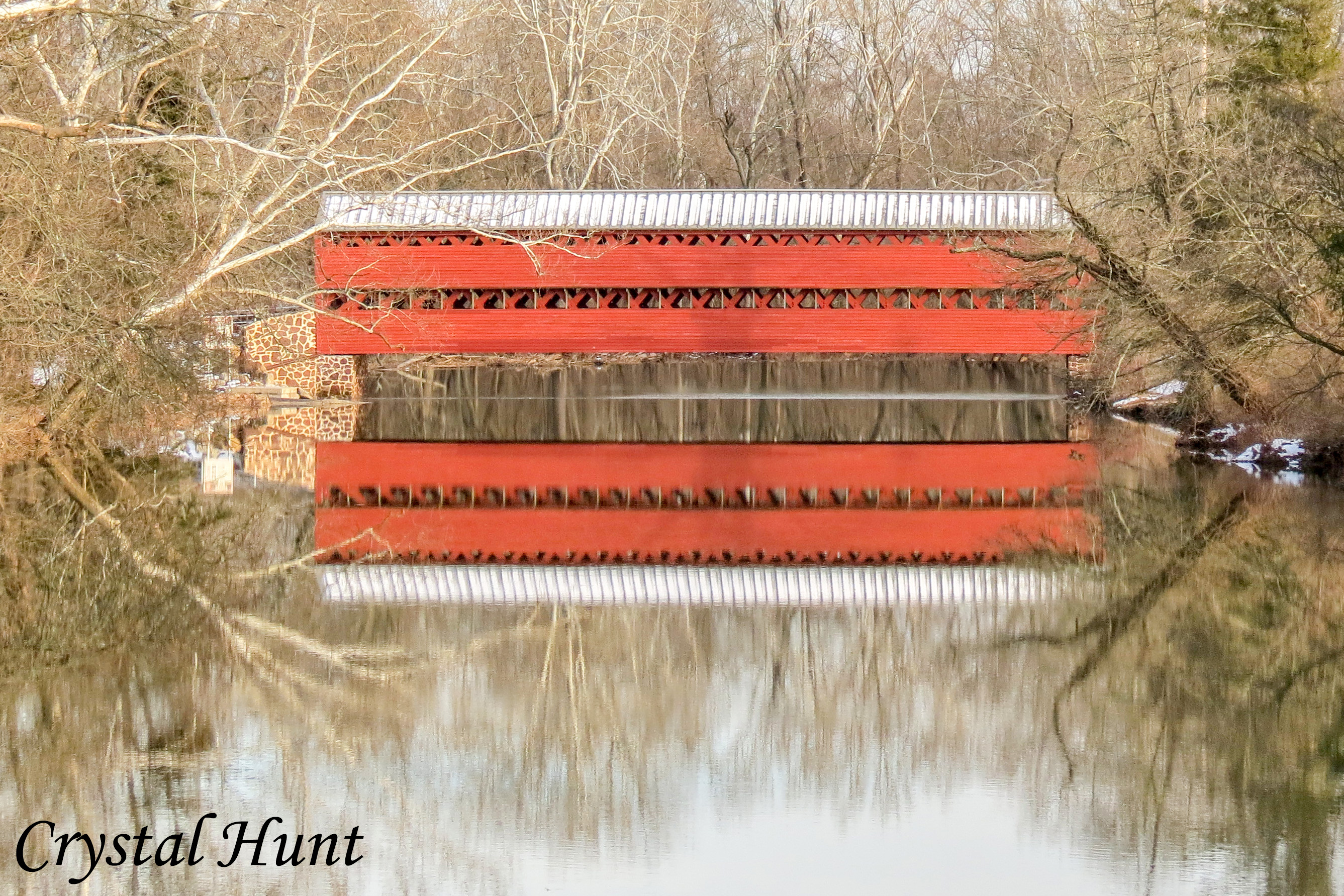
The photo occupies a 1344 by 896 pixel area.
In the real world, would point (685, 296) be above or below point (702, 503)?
above

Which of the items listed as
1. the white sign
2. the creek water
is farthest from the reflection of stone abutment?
the white sign

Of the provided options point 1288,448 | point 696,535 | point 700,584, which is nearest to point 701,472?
point 696,535

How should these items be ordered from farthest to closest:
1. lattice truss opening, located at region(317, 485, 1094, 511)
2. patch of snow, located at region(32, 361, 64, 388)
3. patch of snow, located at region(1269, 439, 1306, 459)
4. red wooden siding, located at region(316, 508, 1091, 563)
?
patch of snow, located at region(32, 361, 64, 388) → patch of snow, located at region(1269, 439, 1306, 459) → lattice truss opening, located at region(317, 485, 1094, 511) → red wooden siding, located at region(316, 508, 1091, 563)

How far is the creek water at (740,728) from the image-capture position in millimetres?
5266

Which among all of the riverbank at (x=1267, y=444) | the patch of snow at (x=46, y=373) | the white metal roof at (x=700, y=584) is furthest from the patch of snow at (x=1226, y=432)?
the patch of snow at (x=46, y=373)

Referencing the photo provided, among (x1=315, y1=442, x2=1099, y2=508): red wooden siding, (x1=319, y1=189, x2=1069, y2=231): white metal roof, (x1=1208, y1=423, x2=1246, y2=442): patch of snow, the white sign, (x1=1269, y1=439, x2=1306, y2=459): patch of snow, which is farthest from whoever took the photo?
(x1=319, y1=189, x2=1069, y2=231): white metal roof

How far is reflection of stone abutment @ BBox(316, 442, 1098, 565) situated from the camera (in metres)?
11.7

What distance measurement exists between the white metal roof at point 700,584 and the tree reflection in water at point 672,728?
29 cm

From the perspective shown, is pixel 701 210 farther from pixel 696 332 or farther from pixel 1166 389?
pixel 1166 389

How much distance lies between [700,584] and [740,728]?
3.52m

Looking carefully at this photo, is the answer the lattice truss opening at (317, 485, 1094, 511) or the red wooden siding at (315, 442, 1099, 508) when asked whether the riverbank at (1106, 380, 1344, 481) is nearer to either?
the red wooden siding at (315, 442, 1099, 508)

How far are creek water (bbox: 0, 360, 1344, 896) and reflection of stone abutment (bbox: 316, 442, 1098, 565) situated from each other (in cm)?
27

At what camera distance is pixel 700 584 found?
1034 centimetres

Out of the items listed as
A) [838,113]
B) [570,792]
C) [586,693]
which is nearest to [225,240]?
[586,693]
